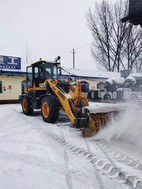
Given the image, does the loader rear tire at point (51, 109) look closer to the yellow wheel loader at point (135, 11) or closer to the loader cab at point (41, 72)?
the loader cab at point (41, 72)

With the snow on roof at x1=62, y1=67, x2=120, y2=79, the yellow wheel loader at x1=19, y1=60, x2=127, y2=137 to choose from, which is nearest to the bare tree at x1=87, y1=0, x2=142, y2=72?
the snow on roof at x1=62, y1=67, x2=120, y2=79

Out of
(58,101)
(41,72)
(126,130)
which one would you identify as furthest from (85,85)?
(126,130)

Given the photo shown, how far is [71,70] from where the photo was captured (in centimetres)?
2016

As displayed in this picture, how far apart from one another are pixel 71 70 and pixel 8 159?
17608mm

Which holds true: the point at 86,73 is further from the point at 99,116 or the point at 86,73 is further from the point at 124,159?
the point at 124,159

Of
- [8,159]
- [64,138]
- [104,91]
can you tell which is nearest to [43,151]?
[8,159]

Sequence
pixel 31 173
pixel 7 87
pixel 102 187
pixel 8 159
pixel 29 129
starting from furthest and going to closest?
1. pixel 7 87
2. pixel 29 129
3. pixel 8 159
4. pixel 31 173
5. pixel 102 187

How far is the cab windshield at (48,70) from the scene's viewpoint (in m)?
7.32

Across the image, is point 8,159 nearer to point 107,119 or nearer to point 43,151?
point 43,151

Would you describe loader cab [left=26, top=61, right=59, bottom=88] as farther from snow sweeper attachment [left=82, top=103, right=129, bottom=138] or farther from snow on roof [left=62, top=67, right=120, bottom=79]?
snow on roof [left=62, top=67, right=120, bottom=79]

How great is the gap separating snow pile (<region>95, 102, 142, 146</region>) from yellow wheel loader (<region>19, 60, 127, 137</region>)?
220 millimetres

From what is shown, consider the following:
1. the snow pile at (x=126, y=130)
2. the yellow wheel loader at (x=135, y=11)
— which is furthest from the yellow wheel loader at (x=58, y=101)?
the yellow wheel loader at (x=135, y=11)

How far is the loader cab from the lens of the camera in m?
7.31

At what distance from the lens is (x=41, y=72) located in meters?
7.32
